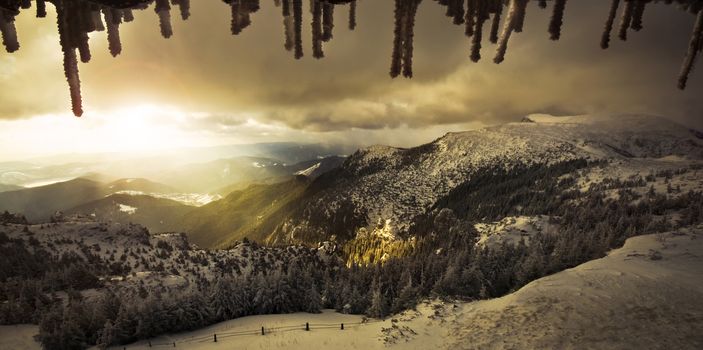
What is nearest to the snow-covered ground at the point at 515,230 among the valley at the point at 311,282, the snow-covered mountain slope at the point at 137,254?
the valley at the point at 311,282

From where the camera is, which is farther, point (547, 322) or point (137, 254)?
point (137, 254)

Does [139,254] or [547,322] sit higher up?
[547,322]

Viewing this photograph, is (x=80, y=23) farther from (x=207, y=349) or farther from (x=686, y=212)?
(x=686, y=212)

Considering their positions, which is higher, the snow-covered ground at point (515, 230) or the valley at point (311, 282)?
the valley at point (311, 282)

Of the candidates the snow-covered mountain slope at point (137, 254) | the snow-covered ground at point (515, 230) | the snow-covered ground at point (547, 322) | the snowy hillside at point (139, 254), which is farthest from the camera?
→ the snow-covered ground at point (515, 230)

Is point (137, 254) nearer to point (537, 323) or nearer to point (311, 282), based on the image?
point (311, 282)

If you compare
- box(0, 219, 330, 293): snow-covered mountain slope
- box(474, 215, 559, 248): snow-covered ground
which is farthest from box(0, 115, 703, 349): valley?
box(474, 215, 559, 248): snow-covered ground

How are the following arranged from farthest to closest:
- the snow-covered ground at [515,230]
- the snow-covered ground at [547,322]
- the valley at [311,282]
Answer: the snow-covered ground at [515,230] < the valley at [311,282] < the snow-covered ground at [547,322]

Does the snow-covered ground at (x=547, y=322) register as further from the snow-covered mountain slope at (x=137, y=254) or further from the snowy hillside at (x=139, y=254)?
the snowy hillside at (x=139, y=254)

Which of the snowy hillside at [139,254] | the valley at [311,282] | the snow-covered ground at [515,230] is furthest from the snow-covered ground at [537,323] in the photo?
the snow-covered ground at [515,230]

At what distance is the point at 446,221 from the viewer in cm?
14712

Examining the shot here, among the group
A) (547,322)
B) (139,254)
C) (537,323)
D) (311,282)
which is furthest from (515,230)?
(139,254)

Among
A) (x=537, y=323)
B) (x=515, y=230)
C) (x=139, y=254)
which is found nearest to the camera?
(x=537, y=323)

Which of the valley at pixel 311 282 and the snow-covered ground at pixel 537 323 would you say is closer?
the snow-covered ground at pixel 537 323
